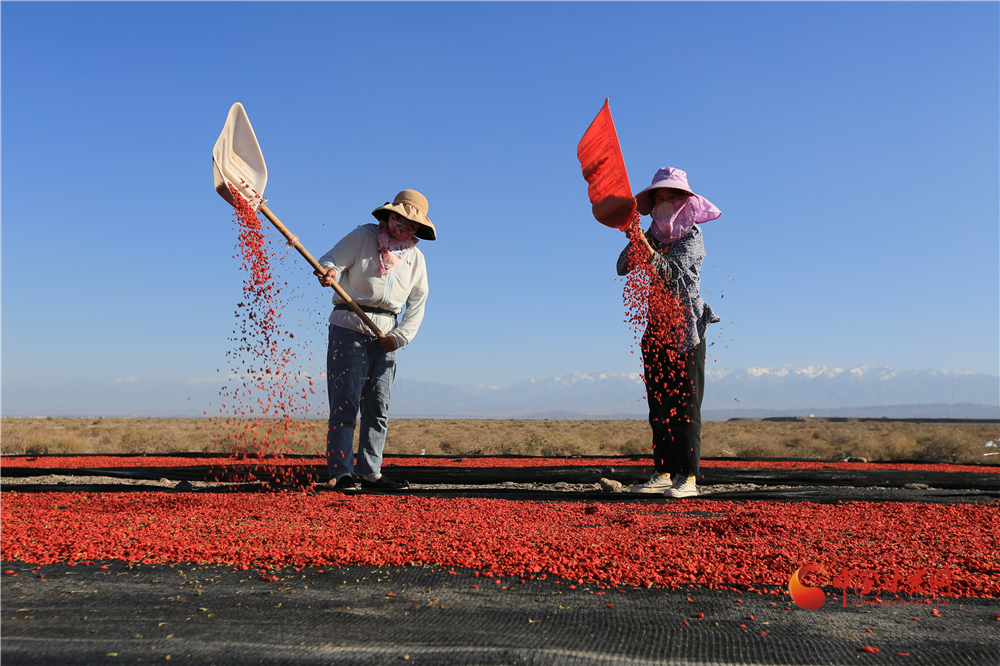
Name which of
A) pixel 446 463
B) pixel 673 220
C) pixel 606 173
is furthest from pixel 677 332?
pixel 446 463

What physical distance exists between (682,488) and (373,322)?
2.68 meters

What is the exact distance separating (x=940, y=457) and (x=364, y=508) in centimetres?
1639

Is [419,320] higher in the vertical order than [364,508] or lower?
higher

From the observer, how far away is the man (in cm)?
517

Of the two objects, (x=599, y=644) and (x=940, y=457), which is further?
(x=940, y=457)

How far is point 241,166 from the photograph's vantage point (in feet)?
14.9

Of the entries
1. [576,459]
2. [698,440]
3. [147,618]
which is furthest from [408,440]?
[147,618]

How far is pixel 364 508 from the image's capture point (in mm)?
3900

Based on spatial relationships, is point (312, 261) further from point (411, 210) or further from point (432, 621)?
point (432, 621)

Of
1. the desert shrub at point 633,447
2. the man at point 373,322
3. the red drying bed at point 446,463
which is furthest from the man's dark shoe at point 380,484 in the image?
the desert shrub at point 633,447

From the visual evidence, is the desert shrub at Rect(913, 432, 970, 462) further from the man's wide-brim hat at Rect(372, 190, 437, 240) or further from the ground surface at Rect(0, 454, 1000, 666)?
the ground surface at Rect(0, 454, 1000, 666)

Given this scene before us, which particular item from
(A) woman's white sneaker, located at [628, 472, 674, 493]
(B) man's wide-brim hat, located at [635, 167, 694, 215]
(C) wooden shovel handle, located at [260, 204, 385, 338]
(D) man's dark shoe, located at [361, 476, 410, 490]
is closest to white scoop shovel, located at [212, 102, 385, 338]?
(C) wooden shovel handle, located at [260, 204, 385, 338]

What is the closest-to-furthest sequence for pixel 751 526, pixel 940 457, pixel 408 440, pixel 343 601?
pixel 343 601, pixel 751 526, pixel 940 457, pixel 408 440

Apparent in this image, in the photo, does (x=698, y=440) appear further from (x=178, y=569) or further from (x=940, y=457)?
(x=940, y=457)
